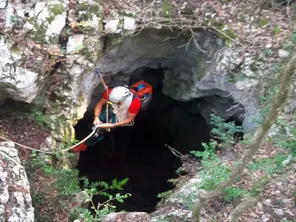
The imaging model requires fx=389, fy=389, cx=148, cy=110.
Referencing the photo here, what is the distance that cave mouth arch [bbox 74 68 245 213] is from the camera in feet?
26.1

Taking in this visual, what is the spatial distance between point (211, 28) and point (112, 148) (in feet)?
12.5

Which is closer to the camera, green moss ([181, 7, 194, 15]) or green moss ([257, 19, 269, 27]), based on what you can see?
green moss ([257, 19, 269, 27])

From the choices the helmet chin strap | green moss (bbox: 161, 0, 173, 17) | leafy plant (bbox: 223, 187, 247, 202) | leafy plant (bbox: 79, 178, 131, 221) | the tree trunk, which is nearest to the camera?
the tree trunk

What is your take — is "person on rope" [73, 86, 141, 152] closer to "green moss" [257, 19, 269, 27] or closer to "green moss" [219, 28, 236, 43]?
→ "green moss" [219, 28, 236, 43]

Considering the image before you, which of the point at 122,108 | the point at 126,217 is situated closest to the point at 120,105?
the point at 122,108

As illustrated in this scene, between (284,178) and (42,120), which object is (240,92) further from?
(42,120)

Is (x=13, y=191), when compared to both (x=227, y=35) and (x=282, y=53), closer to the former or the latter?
(x=227, y=35)

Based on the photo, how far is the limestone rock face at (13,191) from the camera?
148 inches

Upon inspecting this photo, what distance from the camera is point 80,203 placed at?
491 centimetres

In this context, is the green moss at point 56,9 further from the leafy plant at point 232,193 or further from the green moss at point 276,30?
the leafy plant at point 232,193

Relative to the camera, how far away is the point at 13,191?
13.0 ft

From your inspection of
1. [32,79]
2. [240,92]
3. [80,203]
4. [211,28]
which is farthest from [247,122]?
[32,79]

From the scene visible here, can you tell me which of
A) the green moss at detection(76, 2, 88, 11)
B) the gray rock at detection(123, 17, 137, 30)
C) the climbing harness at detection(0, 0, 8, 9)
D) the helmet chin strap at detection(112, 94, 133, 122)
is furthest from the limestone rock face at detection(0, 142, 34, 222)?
the gray rock at detection(123, 17, 137, 30)

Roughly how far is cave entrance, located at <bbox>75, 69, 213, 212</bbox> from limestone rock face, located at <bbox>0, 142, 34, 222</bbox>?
11.3 feet
